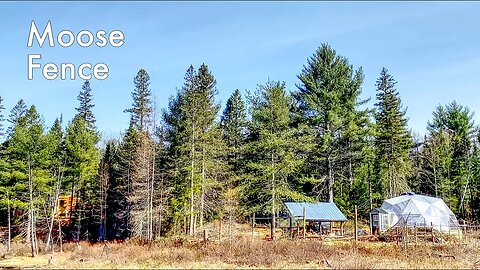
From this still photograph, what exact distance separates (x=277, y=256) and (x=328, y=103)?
23239 millimetres

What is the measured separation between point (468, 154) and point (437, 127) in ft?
19.2

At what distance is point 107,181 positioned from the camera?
1752 inches

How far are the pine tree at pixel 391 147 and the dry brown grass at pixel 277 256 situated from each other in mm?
17798

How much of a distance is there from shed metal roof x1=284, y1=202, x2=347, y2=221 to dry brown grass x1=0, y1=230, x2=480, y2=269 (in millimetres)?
9446

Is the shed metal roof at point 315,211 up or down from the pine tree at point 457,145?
down

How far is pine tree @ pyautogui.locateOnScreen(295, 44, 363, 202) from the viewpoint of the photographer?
1628 inches

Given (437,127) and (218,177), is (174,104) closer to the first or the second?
(218,177)

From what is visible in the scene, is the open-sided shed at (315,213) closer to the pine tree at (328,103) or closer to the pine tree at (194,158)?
the pine tree at (328,103)

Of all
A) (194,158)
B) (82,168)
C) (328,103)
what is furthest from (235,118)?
(82,168)

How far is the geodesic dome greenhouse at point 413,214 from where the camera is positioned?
3500 centimetres

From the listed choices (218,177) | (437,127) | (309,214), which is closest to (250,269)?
(309,214)

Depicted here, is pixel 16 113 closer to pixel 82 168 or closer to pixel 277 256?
pixel 82 168

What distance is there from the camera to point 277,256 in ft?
69.3

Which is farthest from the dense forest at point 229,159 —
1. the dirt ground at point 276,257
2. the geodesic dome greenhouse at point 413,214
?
the dirt ground at point 276,257
